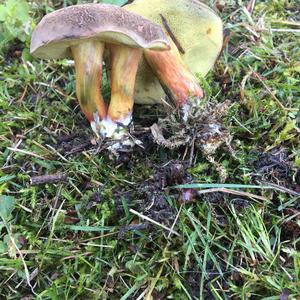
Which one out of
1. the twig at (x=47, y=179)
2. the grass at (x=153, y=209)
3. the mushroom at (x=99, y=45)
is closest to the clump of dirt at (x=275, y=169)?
the grass at (x=153, y=209)

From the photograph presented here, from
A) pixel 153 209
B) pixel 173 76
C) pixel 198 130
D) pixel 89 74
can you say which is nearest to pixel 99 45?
pixel 89 74

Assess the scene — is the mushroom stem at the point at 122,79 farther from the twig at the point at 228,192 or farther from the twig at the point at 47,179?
the twig at the point at 228,192

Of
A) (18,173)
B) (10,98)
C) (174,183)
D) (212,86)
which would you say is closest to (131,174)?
(174,183)

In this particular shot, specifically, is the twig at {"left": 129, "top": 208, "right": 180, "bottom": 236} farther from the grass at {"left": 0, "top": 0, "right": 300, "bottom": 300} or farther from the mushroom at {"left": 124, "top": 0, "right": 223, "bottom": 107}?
the mushroom at {"left": 124, "top": 0, "right": 223, "bottom": 107}

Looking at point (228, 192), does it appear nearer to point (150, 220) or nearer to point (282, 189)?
point (282, 189)

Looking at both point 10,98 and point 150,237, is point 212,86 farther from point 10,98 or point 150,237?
point 10,98

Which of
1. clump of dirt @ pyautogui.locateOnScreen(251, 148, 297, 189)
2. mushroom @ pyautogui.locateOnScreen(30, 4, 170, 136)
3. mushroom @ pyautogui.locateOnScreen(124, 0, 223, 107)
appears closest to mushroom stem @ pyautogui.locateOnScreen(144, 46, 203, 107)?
mushroom @ pyautogui.locateOnScreen(124, 0, 223, 107)
